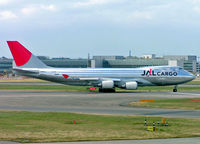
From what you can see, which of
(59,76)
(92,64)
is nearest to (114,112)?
(59,76)

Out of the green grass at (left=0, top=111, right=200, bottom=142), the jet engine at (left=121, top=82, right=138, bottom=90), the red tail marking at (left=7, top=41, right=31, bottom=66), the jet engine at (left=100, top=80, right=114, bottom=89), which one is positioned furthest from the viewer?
the jet engine at (left=121, top=82, right=138, bottom=90)

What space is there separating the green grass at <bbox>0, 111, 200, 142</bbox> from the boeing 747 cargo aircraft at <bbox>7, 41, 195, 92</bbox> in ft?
114

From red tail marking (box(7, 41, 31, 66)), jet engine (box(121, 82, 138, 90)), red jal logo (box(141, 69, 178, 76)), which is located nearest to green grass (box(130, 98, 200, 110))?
jet engine (box(121, 82, 138, 90))

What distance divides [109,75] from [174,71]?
12499 mm

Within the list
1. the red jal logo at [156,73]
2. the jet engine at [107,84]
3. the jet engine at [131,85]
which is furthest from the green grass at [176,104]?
the red jal logo at [156,73]

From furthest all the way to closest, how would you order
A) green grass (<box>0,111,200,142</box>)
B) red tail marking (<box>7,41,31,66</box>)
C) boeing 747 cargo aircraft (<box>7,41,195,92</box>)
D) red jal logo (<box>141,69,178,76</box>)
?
red jal logo (<box>141,69,178,76</box>) < boeing 747 cargo aircraft (<box>7,41,195,92</box>) < red tail marking (<box>7,41,31,66</box>) < green grass (<box>0,111,200,142</box>)

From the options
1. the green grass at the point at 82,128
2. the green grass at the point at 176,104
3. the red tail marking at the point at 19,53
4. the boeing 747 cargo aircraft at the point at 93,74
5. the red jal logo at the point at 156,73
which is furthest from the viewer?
the red jal logo at the point at 156,73

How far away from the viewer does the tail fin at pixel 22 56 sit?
223 ft

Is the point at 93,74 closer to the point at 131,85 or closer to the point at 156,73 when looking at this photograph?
the point at 131,85

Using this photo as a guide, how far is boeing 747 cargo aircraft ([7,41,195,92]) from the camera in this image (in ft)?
226

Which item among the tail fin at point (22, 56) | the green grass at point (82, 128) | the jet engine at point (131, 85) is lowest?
the green grass at point (82, 128)

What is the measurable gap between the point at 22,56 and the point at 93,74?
13007 mm

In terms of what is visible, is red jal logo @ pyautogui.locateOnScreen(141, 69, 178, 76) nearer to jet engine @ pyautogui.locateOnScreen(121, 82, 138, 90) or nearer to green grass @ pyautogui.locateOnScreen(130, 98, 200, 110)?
jet engine @ pyautogui.locateOnScreen(121, 82, 138, 90)

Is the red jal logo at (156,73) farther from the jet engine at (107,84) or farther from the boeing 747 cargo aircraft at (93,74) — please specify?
the jet engine at (107,84)
